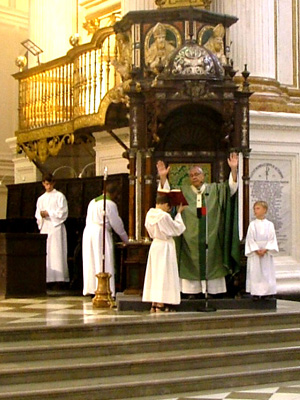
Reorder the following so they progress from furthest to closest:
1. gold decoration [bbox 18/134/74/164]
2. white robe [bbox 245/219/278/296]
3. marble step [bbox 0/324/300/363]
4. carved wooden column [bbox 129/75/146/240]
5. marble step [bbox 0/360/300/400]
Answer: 1. gold decoration [bbox 18/134/74/164]
2. carved wooden column [bbox 129/75/146/240]
3. white robe [bbox 245/219/278/296]
4. marble step [bbox 0/324/300/363]
5. marble step [bbox 0/360/300/400]

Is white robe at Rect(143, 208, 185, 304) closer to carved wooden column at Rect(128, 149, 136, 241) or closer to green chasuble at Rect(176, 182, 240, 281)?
green chasuble at Rect(176, 182, 240, 281)

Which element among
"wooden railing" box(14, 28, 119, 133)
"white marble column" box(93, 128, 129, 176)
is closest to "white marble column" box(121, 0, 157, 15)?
"wooden railing" box(14, 28, 119, 133)

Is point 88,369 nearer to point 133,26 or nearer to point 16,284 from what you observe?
point 16,284

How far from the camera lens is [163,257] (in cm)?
938

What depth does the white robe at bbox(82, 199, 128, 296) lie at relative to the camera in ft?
38.2

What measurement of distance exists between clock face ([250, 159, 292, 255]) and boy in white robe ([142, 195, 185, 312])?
317 centimetres

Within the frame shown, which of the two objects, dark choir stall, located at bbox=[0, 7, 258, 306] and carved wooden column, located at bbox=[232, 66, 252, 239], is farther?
carved wooden column, located at bbox=[232, 66, 252, 239]

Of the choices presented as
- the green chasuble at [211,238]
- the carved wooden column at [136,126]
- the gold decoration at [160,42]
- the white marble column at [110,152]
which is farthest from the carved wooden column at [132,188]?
the white marble column at [110,152]

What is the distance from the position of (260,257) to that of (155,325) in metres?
2.07

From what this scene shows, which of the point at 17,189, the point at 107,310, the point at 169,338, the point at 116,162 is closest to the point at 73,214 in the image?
the point at 116,162

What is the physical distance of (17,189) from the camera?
16.2m

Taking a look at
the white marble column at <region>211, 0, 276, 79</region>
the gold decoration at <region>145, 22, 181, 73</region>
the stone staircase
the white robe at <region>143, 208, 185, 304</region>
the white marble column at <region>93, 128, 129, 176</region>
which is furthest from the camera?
the white marble column at <region>93, 128, 129, 176</region>

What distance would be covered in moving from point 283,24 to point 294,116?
1.77m

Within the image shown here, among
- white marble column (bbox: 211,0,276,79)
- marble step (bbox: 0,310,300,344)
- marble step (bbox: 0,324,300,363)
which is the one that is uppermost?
white marble column (bbox: 211,0,276,79)
